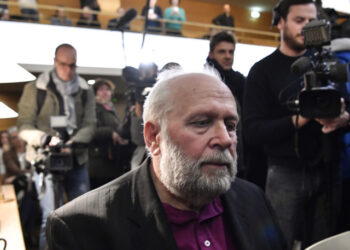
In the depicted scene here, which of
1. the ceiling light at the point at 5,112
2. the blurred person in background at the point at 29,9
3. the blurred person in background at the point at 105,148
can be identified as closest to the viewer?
the ceiling light at the point at 5,112

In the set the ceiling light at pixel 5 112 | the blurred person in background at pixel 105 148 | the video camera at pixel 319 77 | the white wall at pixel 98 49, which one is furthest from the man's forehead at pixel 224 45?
the ceiling light at pixel 5 112

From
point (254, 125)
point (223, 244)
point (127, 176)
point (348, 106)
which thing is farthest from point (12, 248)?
point (348, 106)

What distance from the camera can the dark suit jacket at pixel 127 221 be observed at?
2.59ft

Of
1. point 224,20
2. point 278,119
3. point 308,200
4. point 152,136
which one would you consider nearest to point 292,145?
point 278,119

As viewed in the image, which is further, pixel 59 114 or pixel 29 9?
pixel 29 9

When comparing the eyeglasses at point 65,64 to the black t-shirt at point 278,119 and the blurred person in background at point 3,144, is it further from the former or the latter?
the black t-shirt at point 278,119

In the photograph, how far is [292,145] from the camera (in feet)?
4.76

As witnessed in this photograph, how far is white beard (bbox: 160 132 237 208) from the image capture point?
2.55ft

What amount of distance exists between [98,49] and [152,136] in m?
1.24

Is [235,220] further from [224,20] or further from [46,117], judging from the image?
[224,20]

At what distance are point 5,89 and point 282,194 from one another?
1075 millimetres

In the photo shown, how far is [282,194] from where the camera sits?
57.4 inches

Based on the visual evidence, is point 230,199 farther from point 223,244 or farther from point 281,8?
point 281,8

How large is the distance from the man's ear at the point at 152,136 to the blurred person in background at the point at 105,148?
0.68m
